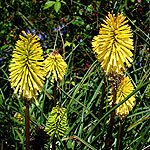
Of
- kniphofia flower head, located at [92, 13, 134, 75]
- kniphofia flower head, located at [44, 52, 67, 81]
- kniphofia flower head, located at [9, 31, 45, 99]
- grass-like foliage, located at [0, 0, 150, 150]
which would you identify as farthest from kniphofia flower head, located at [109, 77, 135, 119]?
kniphofia flower head, located at [9, 31, 45, 99]

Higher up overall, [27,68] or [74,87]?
[27,68]

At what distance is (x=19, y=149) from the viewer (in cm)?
248

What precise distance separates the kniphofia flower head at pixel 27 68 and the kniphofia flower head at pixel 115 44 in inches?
18.9

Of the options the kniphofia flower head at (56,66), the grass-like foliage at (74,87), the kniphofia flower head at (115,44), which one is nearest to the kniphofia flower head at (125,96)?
the grass-like foliage at (74,87)

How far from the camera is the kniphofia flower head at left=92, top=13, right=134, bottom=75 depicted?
159 cm

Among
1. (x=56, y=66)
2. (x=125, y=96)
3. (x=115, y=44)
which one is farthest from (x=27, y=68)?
(x=125, y=96)

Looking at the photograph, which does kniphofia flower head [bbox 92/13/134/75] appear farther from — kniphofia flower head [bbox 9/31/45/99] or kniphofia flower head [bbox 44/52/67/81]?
kniphofia flower head [bbox 44/52/67/81]

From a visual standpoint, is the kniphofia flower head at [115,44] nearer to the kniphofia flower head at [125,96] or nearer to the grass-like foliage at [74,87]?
the grass-like foliage at [74,87]

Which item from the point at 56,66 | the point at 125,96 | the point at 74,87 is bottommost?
the point at 125,96

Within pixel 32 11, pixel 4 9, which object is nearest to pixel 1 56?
pixel 4 9

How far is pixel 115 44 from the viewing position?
5.39 ft

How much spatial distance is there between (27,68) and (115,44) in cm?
66

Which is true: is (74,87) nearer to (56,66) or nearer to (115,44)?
(56,66)

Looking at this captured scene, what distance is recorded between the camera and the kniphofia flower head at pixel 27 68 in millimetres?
1445
